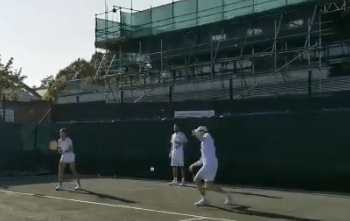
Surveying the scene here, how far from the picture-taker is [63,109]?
20.6 m

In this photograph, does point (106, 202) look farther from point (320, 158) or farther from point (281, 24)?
point (281, 24)

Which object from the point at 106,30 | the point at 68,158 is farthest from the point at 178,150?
the point at 106,30

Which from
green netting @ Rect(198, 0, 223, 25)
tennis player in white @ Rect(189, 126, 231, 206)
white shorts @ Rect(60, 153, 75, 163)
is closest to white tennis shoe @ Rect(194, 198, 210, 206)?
tennis player in white @ Rect(189, 126, 231, 206)

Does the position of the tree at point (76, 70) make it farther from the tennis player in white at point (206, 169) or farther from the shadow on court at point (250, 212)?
the shadow on court at point (250, 212)

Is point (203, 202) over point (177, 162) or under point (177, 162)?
under

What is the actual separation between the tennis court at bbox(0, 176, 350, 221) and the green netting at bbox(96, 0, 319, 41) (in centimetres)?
1299

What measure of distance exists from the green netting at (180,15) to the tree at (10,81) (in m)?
10.8

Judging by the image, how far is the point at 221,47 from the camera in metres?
27.7

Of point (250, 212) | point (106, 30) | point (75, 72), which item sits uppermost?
point (75, 72)

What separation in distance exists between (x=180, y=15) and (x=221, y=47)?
322cm

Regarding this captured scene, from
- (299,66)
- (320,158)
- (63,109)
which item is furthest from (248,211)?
(299,66)

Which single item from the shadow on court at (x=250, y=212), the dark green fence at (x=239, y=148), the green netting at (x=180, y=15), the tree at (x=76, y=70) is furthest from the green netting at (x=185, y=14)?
the tree at (x=76, y=70)

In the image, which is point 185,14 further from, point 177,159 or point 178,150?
point 177,159

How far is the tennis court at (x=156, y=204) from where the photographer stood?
10547 mm
